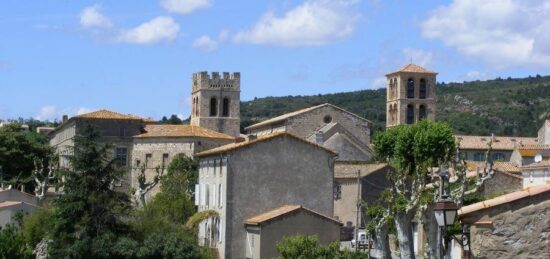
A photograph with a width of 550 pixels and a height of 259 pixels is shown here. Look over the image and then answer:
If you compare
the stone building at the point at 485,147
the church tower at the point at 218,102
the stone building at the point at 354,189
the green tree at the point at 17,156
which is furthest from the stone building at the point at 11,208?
the stone building at the point at 485,147

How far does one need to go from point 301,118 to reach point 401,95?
31.9m

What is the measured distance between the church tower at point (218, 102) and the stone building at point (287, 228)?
64933mm

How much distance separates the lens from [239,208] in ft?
176

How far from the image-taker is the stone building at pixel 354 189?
230 ft

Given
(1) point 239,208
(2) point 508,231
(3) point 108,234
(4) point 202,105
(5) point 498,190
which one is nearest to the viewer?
(2) point 508,231

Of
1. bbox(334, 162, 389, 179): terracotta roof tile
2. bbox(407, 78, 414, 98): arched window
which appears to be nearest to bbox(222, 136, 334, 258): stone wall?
bbox(334, 162, 389, 179): terracotta roof tile

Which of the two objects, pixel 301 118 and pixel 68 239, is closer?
pixel 68 239

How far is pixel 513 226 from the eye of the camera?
13227 millimetres

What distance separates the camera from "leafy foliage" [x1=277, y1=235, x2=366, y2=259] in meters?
43.4

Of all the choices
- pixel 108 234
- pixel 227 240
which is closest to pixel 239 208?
pixel 227 240

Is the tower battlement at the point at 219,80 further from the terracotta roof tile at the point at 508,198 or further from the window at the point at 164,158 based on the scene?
the terracotta roof tile at the point at 508,198

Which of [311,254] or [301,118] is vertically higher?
[301,118]

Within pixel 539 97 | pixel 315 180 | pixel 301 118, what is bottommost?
pixel 315 180

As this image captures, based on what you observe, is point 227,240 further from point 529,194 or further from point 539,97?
point 539,97
